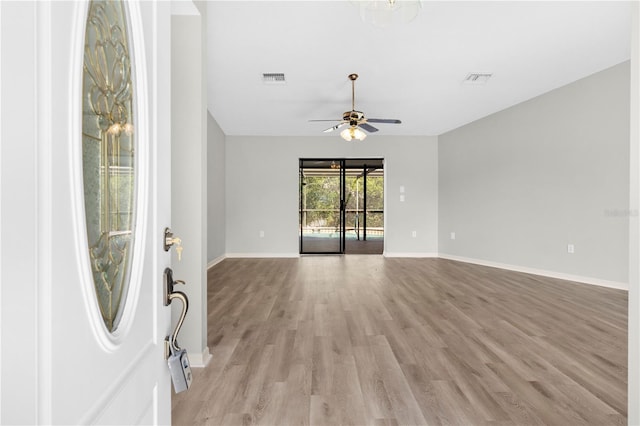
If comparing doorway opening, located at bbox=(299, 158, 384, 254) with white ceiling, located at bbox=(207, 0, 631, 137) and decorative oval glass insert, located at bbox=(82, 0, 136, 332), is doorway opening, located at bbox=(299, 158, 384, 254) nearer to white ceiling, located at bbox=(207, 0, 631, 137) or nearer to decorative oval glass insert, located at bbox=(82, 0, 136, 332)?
white ceiling, located at bbox=(207, 0, 631, 137)

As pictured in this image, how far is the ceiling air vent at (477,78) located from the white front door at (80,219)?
4.29m

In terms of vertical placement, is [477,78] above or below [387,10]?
above

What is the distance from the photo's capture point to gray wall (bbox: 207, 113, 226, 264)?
5.52 metres

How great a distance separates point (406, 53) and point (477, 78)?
4.30 feet

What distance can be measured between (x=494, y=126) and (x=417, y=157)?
63.6 inches

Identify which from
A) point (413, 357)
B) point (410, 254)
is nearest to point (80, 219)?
point (413, 357)

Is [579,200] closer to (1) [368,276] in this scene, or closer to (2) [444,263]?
(2) [444,263]

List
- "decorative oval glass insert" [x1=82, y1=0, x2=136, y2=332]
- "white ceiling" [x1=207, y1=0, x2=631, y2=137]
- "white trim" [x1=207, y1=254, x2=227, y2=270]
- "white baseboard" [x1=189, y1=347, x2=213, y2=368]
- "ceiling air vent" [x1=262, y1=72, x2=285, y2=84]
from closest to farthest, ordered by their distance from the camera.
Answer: "decorative oval glass insert" [x1=82, y1=0, x2=136, y2=332] < "white baseboard" [x1=189, y1=347, x2=213, y2=368] < "white ceiling" [x1=207, y1=0, x2=631, y2=137] < "ceiling air vent" [x1=262, y1=72, x2=285, y2=84] < "white trim" [x1=207, y1=254, x2=227, y2=270]

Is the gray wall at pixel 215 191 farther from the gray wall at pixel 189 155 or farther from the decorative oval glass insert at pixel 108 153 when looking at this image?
the decorative oval glass insert at pixel 108 153

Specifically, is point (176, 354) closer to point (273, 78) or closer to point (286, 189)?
point (273, 78)

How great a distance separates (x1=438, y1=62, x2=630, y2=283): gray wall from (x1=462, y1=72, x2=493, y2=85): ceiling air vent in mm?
1304

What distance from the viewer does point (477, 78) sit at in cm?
423

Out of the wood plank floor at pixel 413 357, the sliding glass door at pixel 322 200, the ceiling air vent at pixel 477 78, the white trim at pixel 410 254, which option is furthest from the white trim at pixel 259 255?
the ceiling air vent at pixel 477 78

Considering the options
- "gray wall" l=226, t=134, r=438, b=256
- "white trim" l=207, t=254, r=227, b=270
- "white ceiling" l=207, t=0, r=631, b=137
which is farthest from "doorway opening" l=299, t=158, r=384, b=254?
"white ceiling" l=207, t=0, r=631, b=137
